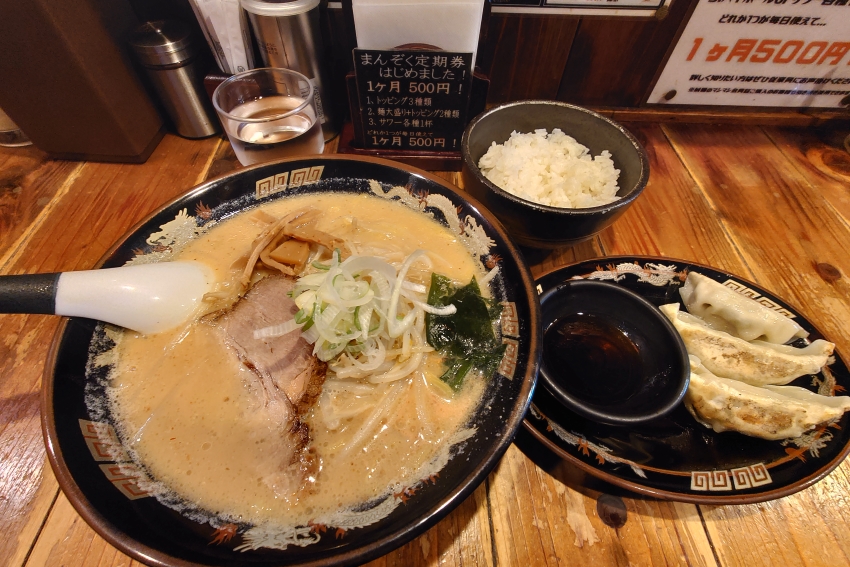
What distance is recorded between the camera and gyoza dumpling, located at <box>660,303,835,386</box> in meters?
1.38

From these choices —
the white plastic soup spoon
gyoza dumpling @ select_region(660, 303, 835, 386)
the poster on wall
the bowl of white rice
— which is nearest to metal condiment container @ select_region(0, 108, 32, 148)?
the white plastic soup spoon

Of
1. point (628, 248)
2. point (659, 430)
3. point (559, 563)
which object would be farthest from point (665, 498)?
point (628, 248)

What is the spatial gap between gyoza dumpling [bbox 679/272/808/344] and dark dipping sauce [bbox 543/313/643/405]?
0.35 m

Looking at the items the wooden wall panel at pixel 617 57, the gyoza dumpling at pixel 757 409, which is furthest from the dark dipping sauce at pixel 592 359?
the wooden wall panel at pixel 617 57

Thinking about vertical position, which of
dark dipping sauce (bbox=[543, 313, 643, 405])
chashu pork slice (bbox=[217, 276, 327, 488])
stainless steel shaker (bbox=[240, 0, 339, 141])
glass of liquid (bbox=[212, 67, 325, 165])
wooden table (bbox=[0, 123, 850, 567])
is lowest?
wooden table (bbox=[0, 123, 850, 567])

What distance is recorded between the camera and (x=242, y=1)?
1827 millimetres

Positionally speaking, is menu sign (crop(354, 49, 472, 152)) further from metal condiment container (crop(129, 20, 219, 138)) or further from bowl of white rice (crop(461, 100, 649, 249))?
metal condiment container (crop(129, 20, 219, 138))

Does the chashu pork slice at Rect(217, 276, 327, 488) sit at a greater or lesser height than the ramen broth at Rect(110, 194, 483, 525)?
greater

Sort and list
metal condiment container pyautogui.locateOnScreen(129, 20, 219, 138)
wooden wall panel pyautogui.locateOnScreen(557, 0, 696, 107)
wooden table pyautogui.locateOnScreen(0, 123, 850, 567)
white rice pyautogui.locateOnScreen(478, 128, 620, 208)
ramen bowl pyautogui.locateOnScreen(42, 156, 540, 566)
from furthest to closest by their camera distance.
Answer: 1. wooden wall panel pyautogui.locateOnScreen(557, 0, 696, 107)
2. metal condiment container pyautogui.locateOnScreen(129, 20, 219, 138)
3. white rice pyautogui.locateOnScreen(478, 128, 620, 208)
4. wooden table pyautogui.locateOnScreen(0, 123, 850, 567)
5. ramen bowl pyautogui.locateOnScreen(42, 156, 540, 566)

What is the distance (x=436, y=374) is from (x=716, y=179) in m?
2.09

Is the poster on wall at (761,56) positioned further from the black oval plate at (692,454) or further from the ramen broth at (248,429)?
the ramen broth at (248,429)

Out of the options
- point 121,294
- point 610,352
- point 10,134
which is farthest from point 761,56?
point 10,134

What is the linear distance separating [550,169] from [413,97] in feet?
2.33

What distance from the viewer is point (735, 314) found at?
1.49 m
